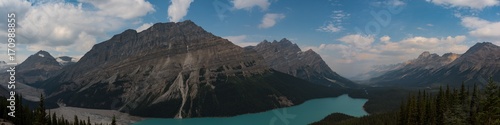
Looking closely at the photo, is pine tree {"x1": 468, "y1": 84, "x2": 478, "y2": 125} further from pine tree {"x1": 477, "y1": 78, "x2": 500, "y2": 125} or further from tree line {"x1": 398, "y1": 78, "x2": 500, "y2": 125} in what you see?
pine tree {"x1": 477, "y1": 78, "x2": 500, "y2": 125}

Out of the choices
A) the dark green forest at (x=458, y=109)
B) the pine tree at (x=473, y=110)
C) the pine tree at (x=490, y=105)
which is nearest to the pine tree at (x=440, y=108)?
the dark green forest at (x=458, y=109)

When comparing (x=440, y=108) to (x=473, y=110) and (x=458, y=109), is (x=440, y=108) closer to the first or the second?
(x=458, y=109)

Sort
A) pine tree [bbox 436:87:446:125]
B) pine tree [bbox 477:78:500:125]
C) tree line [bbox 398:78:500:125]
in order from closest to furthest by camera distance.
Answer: pine tree [bbox 477:78:500:125]
tree line [bbox 398:78:500:125]
pine tree [bbox 436:87:446:125]

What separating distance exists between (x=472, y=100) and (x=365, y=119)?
79.3 metres

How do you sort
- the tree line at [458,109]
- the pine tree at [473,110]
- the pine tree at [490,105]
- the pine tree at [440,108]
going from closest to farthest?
the pine tree at [490,105]
the tree line at [458,109]
the pine tree at [473,110]
the pine tree at [440,108]

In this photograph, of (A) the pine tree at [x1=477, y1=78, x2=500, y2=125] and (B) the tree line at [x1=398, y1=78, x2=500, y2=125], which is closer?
(A) the pine tree at [x1=477, y1=78, x2=500, y2=125]

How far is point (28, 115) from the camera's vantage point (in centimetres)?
13512

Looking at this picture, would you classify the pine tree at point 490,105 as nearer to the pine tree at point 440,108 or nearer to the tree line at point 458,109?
the tree line at point 458,109

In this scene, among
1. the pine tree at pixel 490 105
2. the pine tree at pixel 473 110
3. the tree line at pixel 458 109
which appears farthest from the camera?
the pine tree at pixel 473 110

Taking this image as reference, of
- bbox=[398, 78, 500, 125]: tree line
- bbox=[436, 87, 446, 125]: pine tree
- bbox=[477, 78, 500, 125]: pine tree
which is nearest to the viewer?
bbox=[477, 78, 500, 125]: pine tree

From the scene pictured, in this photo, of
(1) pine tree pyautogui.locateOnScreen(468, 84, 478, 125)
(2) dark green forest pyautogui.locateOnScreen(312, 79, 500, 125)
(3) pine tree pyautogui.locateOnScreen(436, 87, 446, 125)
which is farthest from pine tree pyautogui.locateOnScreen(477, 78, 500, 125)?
(3) pine tree pyautogui.locateOnScreen(436, 87, 446, 125)

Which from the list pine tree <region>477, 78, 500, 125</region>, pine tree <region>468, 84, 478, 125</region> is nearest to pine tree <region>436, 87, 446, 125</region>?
pine tree <region>468, 84, 478, 125</region>

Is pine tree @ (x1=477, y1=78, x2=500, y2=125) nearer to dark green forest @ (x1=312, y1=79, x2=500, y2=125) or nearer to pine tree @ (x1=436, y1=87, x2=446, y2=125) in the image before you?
dark green forest @ (x1=312, y1=79, x2=500, y2=125)

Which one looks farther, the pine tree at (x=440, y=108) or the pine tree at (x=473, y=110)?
the pine tree at (x=440, y=108)
